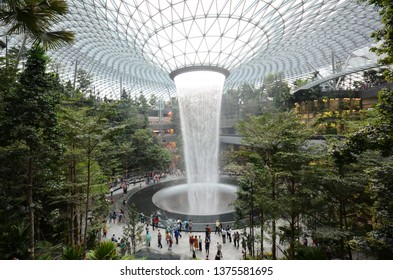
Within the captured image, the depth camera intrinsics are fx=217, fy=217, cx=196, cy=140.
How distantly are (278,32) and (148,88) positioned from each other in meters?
69.0

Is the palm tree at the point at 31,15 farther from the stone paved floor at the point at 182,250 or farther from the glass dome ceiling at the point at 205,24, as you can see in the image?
the glass dome ceiling at the point at 205,24

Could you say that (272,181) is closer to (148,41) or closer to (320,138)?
Result: (320,138)

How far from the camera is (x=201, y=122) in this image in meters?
29.2

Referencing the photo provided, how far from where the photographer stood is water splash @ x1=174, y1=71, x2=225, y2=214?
28531mm

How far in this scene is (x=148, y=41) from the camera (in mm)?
27875

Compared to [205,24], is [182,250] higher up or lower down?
lower down

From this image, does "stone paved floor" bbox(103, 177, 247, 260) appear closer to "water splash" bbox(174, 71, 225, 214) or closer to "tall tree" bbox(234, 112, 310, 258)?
"tall tree" bbox(234, 112, 310, 258)

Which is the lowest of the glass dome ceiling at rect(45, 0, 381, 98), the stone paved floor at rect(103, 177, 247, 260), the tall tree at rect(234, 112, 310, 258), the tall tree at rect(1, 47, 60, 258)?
the stone paved floor at rect(103, 177, 247, 260)

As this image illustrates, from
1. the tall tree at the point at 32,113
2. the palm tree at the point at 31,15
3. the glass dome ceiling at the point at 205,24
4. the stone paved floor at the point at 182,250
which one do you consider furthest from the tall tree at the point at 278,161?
the glass dome ceiling at the point at 205,24

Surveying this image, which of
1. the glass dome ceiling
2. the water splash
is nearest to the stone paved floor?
the water splash

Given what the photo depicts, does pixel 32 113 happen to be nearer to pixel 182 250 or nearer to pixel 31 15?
pixel 31 15

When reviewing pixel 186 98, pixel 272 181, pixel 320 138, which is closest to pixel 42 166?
pixel 272 181

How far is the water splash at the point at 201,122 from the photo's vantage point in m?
28.5

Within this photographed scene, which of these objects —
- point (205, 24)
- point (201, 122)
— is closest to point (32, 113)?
point (205, 24)
